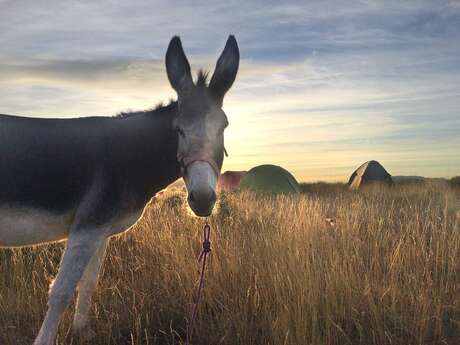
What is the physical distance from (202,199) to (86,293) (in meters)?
1.83

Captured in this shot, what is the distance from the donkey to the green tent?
1525 cm

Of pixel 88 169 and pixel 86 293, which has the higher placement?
pixel 88 169

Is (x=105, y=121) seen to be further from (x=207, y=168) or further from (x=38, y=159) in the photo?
(x=207, y=168)

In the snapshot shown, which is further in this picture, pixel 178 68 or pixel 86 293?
pixel 86 293

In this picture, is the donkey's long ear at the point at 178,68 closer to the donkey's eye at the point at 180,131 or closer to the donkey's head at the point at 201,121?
the donkey's head at the point at 201,121

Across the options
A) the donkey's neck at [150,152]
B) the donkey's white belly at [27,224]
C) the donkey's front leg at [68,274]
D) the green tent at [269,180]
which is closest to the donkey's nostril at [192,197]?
the donkey's neck at [150,152]

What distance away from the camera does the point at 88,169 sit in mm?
3666

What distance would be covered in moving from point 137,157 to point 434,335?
9.52ft

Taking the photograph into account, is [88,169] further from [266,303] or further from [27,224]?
[266,303]

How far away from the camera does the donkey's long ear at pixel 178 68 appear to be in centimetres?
334

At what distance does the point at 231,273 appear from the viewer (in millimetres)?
5090

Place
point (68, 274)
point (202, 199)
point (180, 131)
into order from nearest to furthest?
point (202, 199) → point (180, 131) → point (68, 274)

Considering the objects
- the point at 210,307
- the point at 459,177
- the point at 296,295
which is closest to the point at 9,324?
the point at 210,307

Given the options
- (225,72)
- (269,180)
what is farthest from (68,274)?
(269,180)
